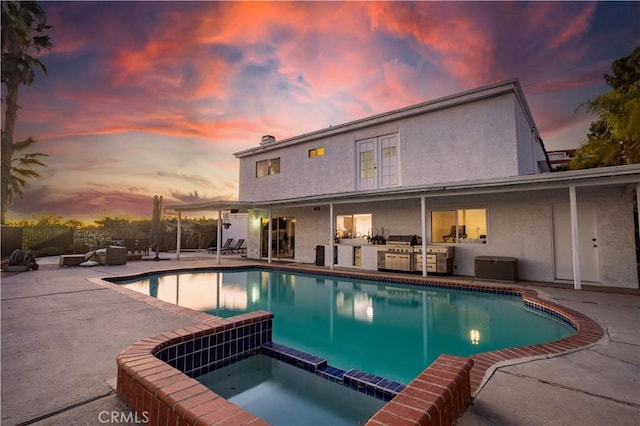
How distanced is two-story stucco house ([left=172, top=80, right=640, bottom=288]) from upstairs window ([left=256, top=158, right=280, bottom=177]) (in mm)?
1297

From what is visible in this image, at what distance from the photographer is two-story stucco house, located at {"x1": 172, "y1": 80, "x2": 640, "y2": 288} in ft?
23.4

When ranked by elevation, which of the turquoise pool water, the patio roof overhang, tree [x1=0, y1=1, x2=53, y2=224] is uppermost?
tree [x1=0, y1=1, x2=53, y2=224]

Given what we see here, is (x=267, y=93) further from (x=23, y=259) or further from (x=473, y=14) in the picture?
(x=23, y=259)

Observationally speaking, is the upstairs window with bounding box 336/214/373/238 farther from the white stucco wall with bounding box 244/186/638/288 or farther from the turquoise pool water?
the turquoise pool water

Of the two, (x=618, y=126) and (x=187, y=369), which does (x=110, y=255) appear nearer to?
(x=187, y=369)

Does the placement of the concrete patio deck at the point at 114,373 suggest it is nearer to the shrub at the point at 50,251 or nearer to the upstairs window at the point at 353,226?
the upstairs window at the point at 353,226

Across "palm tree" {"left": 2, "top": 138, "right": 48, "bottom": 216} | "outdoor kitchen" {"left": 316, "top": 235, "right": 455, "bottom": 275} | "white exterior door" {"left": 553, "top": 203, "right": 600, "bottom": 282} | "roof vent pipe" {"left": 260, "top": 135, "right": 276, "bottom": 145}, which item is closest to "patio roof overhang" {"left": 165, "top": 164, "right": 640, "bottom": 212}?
"white exterior door" {"left": 553, "top": 203, "right": 600, "bottom": 282}

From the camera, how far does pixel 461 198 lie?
9.22 m

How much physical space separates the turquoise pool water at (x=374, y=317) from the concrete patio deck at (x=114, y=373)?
101cm

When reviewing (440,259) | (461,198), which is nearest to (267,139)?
(461,198)

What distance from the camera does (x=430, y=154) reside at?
982 centimetres

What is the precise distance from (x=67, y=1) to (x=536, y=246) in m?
17.6

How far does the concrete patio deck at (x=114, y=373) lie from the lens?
75.2 inches

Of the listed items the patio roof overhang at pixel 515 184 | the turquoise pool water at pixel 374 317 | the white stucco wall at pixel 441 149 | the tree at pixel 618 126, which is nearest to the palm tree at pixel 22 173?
the turquoise pool water at pixel 374 317
